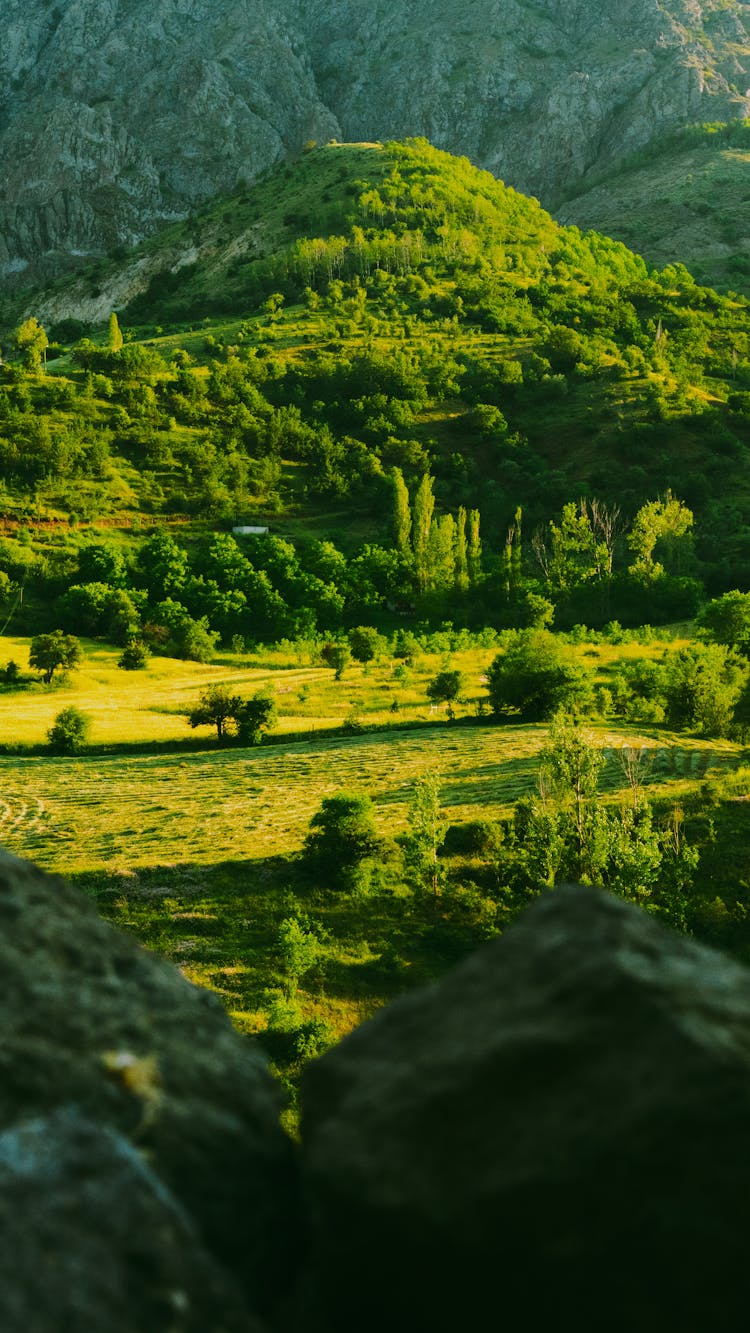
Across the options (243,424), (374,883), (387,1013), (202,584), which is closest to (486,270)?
(243,424)

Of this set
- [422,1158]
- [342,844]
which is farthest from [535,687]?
[422,1158]

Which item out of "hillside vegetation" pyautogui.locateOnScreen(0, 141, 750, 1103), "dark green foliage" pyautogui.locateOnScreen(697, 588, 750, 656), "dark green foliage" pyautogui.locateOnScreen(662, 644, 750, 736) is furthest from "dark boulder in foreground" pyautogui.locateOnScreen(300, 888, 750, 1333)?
"dark green foliage" pyautogui.locateOnScreen(697, 588, 750, 656)

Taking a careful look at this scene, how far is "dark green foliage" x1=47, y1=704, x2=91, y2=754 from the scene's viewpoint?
50.0m

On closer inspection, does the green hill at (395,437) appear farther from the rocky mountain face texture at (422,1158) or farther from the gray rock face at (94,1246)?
the gray rock face at (94,1246)

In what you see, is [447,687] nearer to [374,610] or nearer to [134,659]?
[134,659]

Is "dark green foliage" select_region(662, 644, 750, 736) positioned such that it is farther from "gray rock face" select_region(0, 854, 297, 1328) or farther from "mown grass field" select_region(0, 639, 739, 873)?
"gray rock face" select_region(0, 854, 297, 1328)

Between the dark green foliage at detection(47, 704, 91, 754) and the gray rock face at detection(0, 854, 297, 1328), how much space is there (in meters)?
48.1

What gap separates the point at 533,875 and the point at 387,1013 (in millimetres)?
24487

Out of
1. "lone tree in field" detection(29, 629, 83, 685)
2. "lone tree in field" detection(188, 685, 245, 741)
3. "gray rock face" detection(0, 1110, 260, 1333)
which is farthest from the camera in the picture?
"lone tree in field" detection(29, 629, 83, 685)

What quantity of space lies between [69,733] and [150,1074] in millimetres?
48939

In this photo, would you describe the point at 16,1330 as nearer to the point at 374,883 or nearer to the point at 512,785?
the point at 374,883

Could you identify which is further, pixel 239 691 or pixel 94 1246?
pixel 239 691

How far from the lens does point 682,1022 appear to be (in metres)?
3.02

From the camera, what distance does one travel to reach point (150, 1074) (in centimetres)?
348
